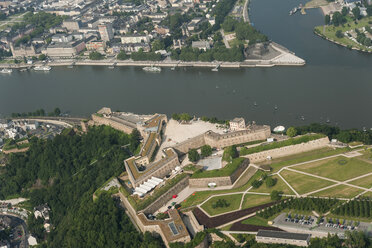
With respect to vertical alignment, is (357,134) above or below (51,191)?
above

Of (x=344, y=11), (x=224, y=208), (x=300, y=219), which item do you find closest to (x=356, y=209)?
(x=300, y=219)

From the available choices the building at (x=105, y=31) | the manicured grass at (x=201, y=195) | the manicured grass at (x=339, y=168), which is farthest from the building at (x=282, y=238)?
the building at (x=105, y=31)

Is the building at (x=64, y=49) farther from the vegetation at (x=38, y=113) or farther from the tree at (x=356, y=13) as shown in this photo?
the tree at (x=356, y=13)

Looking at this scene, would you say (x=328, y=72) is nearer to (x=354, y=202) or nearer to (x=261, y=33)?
(x=261, y=33)

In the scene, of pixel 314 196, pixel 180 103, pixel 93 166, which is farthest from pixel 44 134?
pixel 314 196

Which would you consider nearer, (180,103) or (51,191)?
(51,191)

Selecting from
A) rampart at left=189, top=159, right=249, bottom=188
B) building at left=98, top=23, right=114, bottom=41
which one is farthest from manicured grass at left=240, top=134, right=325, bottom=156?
building at left=98, top=23, right=114, bottom=41
